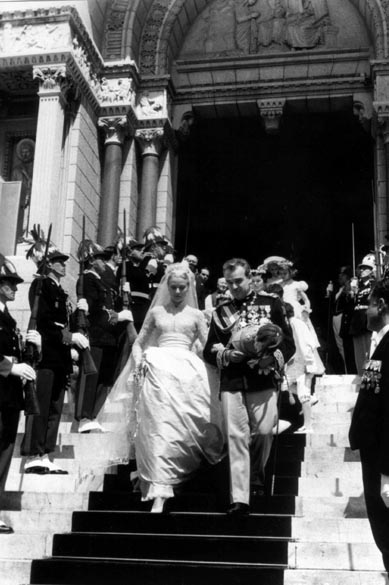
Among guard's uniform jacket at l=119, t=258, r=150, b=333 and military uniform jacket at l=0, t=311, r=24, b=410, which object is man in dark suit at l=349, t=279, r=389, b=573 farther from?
guard's uniform jacket at l=119, t=258, r=150, b=333

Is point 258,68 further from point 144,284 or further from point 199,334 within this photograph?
point 199,334

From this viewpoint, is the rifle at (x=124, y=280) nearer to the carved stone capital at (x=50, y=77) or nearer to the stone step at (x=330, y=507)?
the stone step at (x=330, y=507)

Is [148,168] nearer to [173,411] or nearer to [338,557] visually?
[173,411]

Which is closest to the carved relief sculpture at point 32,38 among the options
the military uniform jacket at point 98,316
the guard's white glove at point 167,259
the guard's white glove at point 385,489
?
the guard's white glove at point 167,259

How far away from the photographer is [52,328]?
8.34 metres

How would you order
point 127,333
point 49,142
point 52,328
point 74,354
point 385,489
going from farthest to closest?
1. point 49,142
2. point 127,333
3. point 74,354
4. point 52,328
5. point 385,489

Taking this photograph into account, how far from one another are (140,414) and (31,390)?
37.0 inches

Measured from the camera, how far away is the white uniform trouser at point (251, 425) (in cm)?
640

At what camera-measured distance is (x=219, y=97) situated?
18.7m

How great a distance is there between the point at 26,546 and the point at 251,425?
6.52ft

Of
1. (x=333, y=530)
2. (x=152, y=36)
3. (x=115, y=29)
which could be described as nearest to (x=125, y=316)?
(x=333, y=530)

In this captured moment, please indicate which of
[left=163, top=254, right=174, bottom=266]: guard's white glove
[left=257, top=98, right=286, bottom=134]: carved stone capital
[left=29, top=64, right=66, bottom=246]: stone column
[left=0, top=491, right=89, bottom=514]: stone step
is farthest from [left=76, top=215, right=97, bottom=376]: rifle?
[left=257, top=98, right=286, bottom=134]: carved stone capital

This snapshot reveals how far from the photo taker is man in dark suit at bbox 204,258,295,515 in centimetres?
633

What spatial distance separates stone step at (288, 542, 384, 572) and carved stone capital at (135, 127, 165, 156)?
1292 cm
